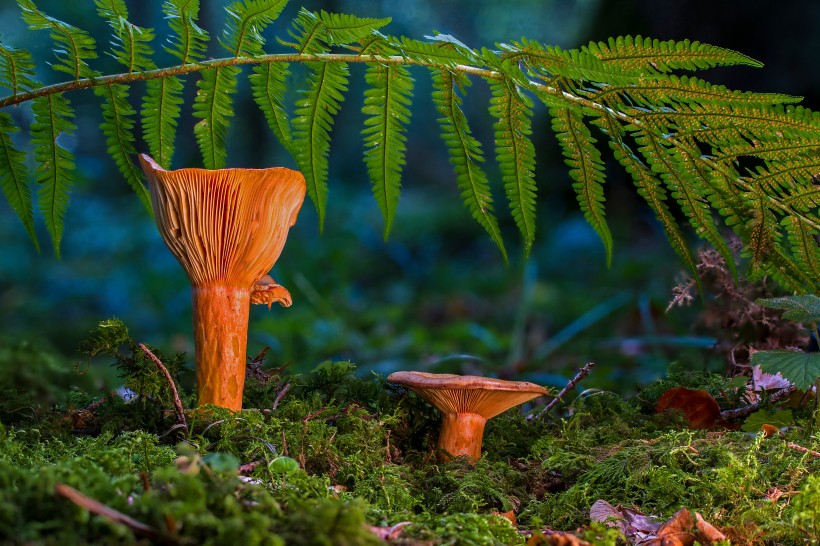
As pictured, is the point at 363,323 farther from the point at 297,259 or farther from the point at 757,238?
the point at 757,238

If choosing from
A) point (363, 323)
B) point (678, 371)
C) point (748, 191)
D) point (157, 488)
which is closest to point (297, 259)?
point (363, 323)

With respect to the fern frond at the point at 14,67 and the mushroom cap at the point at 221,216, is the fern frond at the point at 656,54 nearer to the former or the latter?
the mushroom cap at the point at 221,216

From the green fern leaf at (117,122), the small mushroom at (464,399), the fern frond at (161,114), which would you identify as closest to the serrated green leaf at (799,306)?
the small mushroom at (464,399)

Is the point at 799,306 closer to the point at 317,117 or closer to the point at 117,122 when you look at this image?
the point at 317,117

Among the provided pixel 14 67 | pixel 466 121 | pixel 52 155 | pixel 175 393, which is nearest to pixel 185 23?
pixel 14 67

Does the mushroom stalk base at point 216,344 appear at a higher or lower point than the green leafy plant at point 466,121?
lower

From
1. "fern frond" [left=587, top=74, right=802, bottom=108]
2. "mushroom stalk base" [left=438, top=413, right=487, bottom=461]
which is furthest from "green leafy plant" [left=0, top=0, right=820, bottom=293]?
"mushroom stalk base" [left=438, top=413, right=487, bottom=461]
